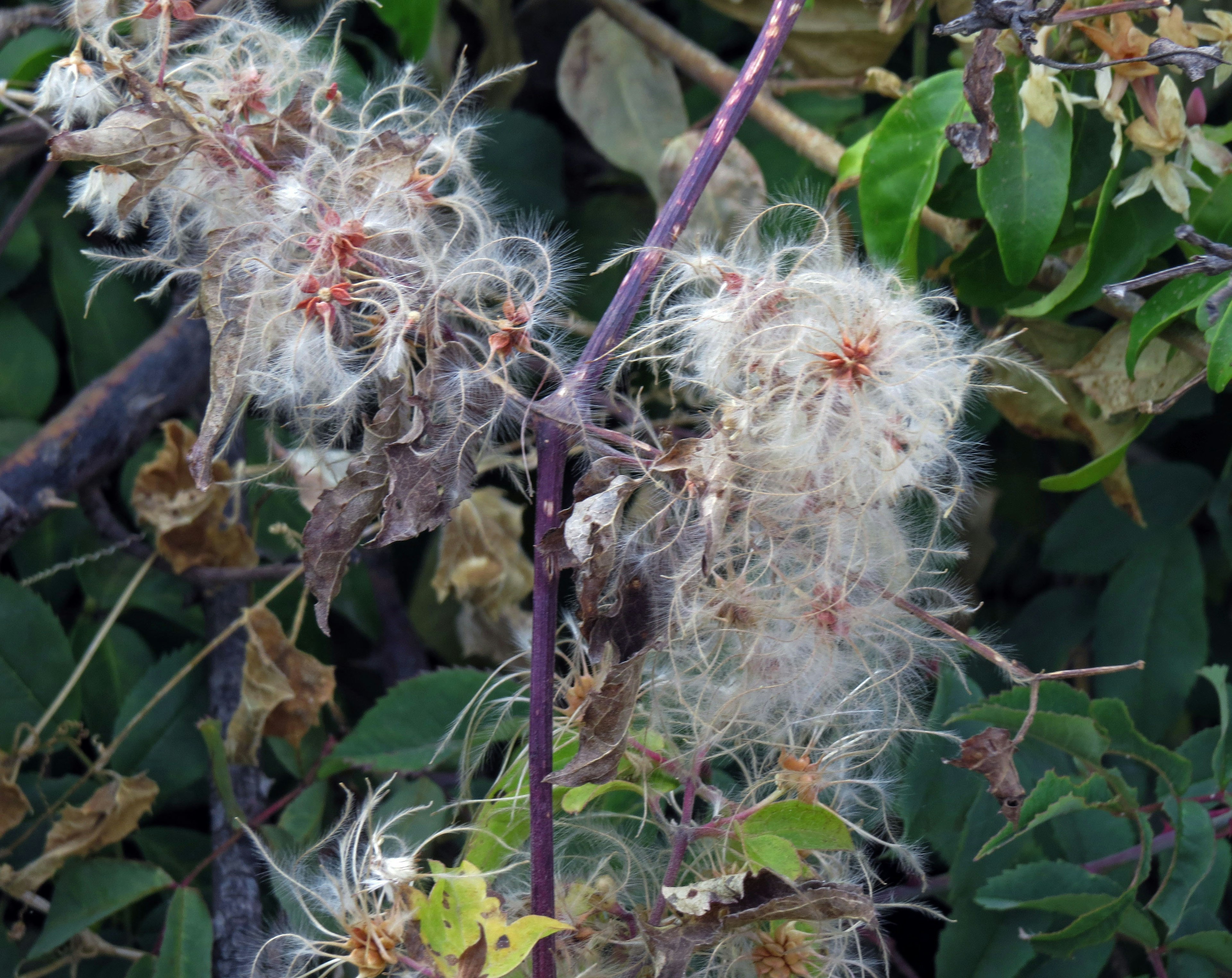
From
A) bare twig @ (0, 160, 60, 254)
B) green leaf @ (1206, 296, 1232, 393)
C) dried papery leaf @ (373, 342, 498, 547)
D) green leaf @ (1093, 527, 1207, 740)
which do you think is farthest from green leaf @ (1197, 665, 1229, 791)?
bare twig @ (0, 160, 60, 254)

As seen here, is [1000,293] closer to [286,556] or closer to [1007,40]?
[1007,40]

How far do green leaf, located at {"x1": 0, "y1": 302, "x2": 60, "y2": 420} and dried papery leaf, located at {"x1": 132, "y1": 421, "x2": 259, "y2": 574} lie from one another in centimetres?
16

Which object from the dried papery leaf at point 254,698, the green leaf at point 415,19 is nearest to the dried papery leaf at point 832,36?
the green leaf at point 415,19

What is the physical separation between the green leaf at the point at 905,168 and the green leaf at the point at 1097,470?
0.20 meters

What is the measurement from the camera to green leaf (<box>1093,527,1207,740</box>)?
0.94m

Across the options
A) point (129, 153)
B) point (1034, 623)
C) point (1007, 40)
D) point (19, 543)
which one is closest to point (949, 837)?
point (1034, 623)

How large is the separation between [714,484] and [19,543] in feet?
2.58

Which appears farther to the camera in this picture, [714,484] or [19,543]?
[19,543]

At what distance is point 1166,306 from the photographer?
2.28 feet

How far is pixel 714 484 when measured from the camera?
505 millimetres

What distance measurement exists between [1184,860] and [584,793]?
45 cm

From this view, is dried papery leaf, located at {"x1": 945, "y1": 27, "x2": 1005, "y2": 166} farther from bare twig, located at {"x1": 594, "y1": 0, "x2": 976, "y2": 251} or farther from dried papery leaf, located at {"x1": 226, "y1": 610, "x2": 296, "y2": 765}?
dried papery leaf, located at {"x1": 226, "y1": 610, "x2": 296, "y2": 765}

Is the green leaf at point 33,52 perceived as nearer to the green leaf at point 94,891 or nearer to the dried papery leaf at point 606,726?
the green leaf at point 94,891

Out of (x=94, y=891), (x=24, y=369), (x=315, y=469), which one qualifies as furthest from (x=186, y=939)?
(x=24, y=369)
